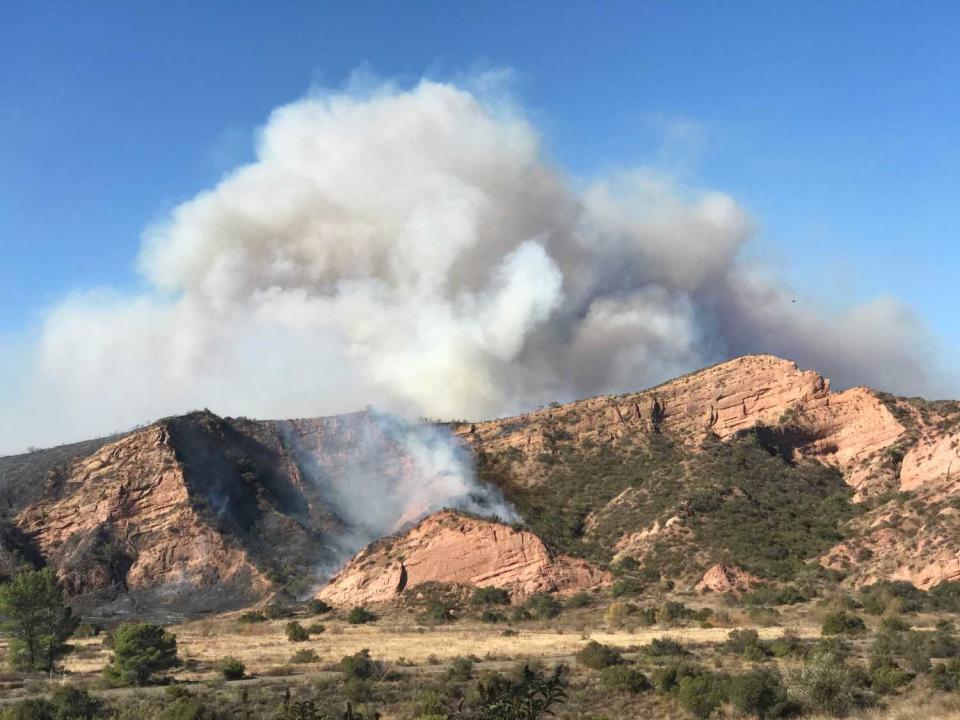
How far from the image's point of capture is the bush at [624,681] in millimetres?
33406

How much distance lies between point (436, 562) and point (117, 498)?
4445cm

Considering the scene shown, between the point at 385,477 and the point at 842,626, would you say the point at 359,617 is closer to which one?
the point at 842,626

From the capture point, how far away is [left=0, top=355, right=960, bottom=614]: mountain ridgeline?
74875mm

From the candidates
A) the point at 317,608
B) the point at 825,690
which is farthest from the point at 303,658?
the point at 317,608

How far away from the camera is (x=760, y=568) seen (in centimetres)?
7094

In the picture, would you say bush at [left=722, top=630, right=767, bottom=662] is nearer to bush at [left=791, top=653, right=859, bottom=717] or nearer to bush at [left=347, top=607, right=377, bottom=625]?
bush at [left=791, top=653, right=859, bottom=717]

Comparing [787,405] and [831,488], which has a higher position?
[787,405]

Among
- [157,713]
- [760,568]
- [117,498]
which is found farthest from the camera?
[117,498]

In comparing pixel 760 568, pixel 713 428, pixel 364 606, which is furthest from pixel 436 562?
pixel 713 428

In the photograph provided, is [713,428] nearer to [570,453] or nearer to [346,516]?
[570,453]

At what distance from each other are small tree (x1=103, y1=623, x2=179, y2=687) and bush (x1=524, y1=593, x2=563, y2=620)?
32.7m

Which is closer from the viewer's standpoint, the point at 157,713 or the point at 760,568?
the point at 157,713

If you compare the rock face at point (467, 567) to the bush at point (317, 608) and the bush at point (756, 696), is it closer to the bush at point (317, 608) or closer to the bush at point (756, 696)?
the bush at point (317, 608)

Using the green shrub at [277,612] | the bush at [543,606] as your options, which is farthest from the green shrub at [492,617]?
the green shrub at [277,612]
